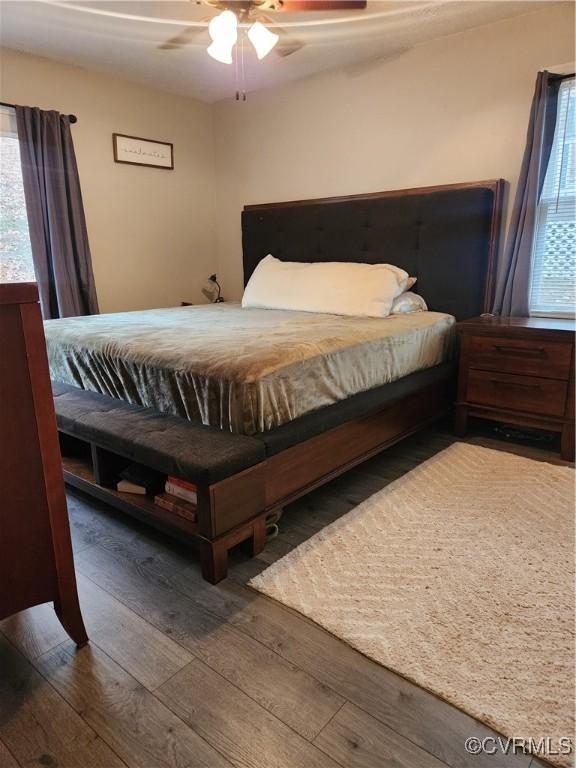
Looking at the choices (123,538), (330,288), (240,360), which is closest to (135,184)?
(330,288)

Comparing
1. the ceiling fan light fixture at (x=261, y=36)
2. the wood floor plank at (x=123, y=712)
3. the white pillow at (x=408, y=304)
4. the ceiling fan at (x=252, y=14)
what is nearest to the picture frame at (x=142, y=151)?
the ceiling fan at (x=252, y=14)

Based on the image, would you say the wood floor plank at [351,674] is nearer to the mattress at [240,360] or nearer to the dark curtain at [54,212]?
the mattress at [240,360]

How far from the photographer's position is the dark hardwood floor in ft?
3.36

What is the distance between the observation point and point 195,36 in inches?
112

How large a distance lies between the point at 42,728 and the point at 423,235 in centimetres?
301

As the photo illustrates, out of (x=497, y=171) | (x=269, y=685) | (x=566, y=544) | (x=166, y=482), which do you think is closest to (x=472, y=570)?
(x=566, y=544)

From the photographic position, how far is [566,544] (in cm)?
175

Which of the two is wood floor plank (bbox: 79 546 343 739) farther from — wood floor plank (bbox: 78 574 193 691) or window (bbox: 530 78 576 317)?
window (bbox: 530 78 576 317)

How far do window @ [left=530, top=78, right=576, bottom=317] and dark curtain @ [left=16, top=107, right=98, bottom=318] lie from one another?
116 inches

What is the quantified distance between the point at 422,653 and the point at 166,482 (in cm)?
99

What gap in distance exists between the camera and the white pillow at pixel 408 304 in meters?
2.92

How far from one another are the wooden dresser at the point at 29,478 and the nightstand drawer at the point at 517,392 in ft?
7.28

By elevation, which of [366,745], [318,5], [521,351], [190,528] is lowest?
[366,745]

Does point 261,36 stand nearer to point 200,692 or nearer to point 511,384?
point 511,384
